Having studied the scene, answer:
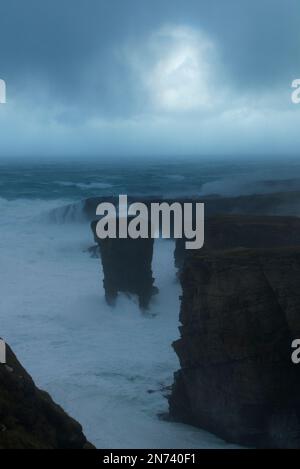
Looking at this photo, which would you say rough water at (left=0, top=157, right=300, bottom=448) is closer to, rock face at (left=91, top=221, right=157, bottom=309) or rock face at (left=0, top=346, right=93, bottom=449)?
rock face at (left=91, top=221, right=157, bottom=309)

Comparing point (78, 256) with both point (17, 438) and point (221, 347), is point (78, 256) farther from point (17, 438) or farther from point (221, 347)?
point (17, 438)

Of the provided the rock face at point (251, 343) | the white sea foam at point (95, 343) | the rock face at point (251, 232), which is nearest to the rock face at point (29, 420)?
the white sea foam at point (95, 343)

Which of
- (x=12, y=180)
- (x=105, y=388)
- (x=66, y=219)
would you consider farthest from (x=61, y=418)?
(x=12, y=180)

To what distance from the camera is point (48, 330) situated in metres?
24.1

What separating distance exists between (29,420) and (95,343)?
46.0ft

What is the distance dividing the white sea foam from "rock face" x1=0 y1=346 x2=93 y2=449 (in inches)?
226

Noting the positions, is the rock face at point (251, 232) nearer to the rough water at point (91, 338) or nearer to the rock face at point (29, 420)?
the rough water at point (91, 338)

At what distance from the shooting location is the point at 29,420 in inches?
348

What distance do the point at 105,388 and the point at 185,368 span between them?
148 inches

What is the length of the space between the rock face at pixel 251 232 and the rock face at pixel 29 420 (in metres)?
11.1

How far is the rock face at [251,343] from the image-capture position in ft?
47.2

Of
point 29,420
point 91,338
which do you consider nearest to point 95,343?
point 91,338

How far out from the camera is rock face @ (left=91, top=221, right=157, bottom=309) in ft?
88.6

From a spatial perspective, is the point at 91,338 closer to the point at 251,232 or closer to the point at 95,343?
the point at 95,343
